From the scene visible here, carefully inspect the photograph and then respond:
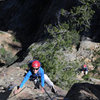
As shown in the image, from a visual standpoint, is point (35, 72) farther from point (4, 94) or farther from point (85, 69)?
point (85, 69)

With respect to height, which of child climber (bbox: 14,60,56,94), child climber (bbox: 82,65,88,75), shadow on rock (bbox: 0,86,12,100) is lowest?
child climber (bbox: 82,65,88,75)

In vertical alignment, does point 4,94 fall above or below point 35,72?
below

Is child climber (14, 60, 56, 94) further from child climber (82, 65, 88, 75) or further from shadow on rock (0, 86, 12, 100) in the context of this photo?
child climber (82, 65, 88, 75)

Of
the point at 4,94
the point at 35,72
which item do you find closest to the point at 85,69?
the point at 4,94

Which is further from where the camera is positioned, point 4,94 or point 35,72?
point 4,94

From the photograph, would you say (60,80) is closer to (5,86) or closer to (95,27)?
(5,86)

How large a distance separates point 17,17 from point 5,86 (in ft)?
70.4

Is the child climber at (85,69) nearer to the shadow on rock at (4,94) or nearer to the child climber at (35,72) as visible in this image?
the shadow on rock at (4,94)

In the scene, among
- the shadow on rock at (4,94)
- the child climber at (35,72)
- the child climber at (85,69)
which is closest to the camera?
the child climber at (35,72)

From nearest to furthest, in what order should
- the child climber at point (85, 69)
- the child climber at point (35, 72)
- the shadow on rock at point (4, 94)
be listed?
the child climber at point (35, 72), the shadow on rock at point (4, 94), the child climber at point (85, 69)

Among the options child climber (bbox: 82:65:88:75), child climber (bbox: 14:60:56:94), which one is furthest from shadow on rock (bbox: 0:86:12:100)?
child climber (bbox: 82:65:88:75)

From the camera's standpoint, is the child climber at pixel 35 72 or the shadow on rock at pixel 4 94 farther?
the shadow on rock at pixel 4 94

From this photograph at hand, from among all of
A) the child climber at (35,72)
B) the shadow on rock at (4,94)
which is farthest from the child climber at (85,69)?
the child climber at (35,72)

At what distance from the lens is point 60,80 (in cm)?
935
